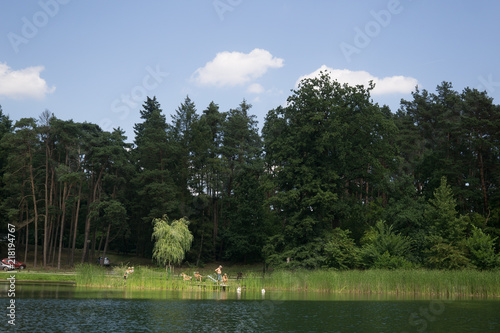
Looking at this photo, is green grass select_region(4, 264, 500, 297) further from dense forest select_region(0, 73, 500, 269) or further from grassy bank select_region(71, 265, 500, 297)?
dense forest select_region(0, 73, 500, 269)

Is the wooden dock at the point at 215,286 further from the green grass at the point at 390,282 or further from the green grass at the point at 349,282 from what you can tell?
the green grass at the point at 390,282

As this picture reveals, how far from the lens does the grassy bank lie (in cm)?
3791

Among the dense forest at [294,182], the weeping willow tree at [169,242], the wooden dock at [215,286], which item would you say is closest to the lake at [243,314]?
the wooden dock at [215,286]

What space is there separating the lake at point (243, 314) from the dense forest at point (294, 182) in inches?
685

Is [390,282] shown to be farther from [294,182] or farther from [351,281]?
[294,182]

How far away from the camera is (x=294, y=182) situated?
193 feet

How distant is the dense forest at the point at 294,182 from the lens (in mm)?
54531

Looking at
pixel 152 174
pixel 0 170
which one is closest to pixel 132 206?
pixel 152 174

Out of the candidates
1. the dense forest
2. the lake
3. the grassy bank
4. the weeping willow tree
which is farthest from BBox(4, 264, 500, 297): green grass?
the weeping willow tree

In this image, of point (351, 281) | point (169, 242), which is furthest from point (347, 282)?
point (169, 242)

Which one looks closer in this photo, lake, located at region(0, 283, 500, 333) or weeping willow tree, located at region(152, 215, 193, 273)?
lake, located at region(0, 283, 500, 333)

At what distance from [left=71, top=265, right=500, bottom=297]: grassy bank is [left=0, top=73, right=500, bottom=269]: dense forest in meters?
6.95

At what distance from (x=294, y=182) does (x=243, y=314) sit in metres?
33.6

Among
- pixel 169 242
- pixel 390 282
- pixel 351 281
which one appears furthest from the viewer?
pixel 169 242
